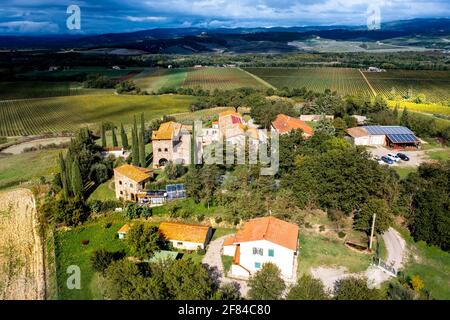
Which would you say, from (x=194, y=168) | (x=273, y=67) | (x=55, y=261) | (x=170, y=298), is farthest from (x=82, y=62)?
(x=170, y=298)

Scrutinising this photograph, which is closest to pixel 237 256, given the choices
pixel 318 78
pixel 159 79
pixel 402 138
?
pixel 402 138

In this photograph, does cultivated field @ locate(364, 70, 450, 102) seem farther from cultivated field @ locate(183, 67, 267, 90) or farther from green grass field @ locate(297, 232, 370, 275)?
green grass field @ locate(297, 232, 370, 275)

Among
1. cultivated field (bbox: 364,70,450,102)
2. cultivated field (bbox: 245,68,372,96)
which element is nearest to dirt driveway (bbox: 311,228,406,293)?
cultivated field (bbox: 364,70,450,102)

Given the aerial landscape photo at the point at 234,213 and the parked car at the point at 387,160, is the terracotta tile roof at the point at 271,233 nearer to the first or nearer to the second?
the aerial landscape photo at the point at 234,213

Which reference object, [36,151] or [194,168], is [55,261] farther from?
[36,151]

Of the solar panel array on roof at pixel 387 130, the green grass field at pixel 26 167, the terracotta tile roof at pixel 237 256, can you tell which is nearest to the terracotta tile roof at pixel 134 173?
the green grass field at pixel 26 167

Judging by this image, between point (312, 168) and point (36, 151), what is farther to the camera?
point (36, 151)
